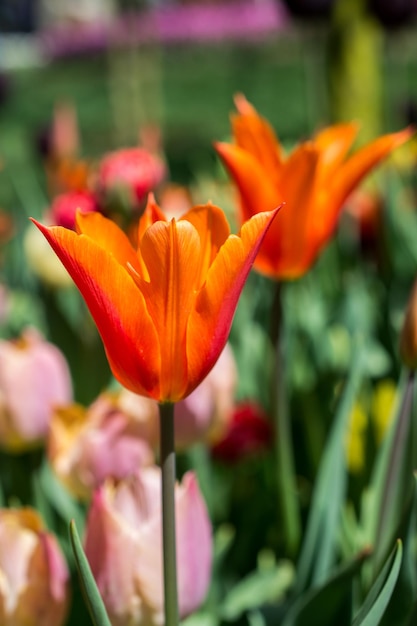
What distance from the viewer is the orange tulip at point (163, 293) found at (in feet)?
1.35

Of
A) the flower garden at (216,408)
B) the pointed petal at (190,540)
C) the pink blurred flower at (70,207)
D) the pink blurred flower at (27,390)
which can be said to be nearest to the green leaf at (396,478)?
the flower garden at (216,408)

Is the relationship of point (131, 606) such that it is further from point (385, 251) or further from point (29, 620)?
point (385, 251)

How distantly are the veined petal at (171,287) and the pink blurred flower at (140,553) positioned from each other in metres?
0.09

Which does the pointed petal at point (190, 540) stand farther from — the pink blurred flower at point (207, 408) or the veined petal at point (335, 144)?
the veined petal at point (335, 144)

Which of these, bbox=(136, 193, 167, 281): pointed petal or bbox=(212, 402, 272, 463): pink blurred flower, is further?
bbox=(212, 402, 272, 463): pink blurred flower

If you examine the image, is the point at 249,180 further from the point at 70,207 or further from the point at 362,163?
the point at 70,207

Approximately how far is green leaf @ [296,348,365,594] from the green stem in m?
0.06

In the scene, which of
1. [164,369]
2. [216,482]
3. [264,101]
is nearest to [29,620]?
[164,369]

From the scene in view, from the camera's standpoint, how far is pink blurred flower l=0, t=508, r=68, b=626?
1.66ft

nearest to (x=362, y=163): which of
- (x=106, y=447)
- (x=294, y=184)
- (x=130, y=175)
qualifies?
(x=294, y=184)

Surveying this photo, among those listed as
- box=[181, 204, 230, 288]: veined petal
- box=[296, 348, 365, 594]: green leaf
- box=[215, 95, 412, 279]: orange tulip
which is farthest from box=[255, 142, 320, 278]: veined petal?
box=[181, 204, 230, 288]: veined petal

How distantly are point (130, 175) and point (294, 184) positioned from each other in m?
0.35

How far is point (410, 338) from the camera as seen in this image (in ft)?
1.82

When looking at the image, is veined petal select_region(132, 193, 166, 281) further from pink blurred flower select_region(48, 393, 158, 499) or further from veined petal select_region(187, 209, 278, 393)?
pink blurred flower select_region(48, 393, 158, 499)
